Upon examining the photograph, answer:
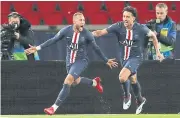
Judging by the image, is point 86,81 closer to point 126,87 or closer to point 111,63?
point 111,63

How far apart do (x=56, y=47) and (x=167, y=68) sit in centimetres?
347

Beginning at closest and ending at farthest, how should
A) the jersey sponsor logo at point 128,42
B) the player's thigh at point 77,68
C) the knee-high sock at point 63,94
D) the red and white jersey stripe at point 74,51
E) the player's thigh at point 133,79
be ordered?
the knee-high sock at point 63,94
the player's thigh at point 77,68
the red and white jersey stripe at point 74,51
the jersey sponsor logo at point 128,42
the player's thigh at point 133,79

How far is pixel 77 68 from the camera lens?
12703mm

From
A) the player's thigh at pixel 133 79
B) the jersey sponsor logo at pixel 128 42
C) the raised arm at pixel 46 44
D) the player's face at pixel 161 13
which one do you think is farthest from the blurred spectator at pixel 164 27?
the raised arm at pixel 46 44

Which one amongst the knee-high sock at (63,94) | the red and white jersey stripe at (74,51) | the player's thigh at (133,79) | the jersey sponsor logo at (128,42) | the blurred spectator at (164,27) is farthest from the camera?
the blurred spectator at (164,27)

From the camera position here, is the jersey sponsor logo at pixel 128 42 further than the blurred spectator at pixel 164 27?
No

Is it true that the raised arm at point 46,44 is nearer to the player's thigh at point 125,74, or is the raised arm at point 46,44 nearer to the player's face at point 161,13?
the player's thigh at point 125,74

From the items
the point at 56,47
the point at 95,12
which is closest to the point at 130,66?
the point at 56,47

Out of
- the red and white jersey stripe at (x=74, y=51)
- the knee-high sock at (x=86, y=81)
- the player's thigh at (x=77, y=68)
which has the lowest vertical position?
the knee-high sock at (x=86, y=81)

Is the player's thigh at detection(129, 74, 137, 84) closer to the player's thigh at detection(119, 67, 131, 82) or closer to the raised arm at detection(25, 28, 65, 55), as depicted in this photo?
the player's thigh at detection(119, 67, 131, 82)

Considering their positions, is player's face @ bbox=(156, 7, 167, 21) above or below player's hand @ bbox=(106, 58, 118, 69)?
above

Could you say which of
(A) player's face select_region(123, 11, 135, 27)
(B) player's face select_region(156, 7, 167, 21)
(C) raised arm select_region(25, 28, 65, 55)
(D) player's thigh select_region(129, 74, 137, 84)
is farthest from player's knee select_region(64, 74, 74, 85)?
(B) player's face select_region(156, 7, 167, 21)

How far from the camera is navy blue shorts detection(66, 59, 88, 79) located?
41.5ft

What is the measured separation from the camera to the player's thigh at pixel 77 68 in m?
12.6
